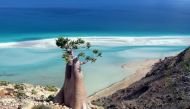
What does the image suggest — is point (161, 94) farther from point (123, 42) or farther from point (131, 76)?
point (123, 42)

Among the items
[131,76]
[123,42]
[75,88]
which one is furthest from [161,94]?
[123,42]

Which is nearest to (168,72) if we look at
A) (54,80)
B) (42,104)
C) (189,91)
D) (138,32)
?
(189,91)

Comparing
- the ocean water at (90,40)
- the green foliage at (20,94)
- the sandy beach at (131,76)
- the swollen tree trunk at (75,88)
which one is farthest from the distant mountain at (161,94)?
the ocean water at (90,40)

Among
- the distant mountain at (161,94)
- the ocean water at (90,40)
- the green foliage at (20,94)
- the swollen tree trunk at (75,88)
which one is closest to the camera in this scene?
the swollen tree trunk at (75,88)

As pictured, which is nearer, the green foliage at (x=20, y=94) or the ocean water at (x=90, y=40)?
the green foliage at (x=20, y=94)

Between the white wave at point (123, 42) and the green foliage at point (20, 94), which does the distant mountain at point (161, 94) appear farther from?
the white wave at point (123, 42)
